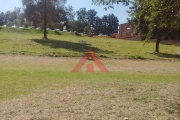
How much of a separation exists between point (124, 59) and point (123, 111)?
60.1ft

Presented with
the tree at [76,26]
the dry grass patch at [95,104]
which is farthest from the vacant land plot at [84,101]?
the tree at [76,26]

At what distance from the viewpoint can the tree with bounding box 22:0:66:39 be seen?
37.2 m

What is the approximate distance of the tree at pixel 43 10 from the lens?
3716 cm

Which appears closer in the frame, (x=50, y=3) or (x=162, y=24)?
(x=162, y=24)

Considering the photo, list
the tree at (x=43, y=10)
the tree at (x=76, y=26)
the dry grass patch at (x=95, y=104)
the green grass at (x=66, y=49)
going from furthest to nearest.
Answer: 1. the tree at (x=76, y=26)
2. the tree at (x=43, y=10)
3. the green grass at (x=66, y=49)
4. the dry grass patch at (x=95, y=104)

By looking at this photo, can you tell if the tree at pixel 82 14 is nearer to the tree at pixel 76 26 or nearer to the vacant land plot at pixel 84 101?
the tree at pixel 76 26

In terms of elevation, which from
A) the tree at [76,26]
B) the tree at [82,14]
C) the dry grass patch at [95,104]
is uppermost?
the tree at [82,14]

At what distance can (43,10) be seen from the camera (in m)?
37.1

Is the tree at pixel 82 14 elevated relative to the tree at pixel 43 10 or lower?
elevated

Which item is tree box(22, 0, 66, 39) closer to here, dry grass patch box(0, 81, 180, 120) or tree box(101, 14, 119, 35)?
dry grass patch box(0, 81, 180, 120)

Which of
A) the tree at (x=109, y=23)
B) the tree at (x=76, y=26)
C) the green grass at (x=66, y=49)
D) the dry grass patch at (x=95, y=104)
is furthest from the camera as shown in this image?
the tree at (x=109, y=23)

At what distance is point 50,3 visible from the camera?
123ft

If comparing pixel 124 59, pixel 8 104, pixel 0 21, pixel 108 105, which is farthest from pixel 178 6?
pixel 0 21

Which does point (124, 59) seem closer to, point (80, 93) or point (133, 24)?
point (133, 24)
